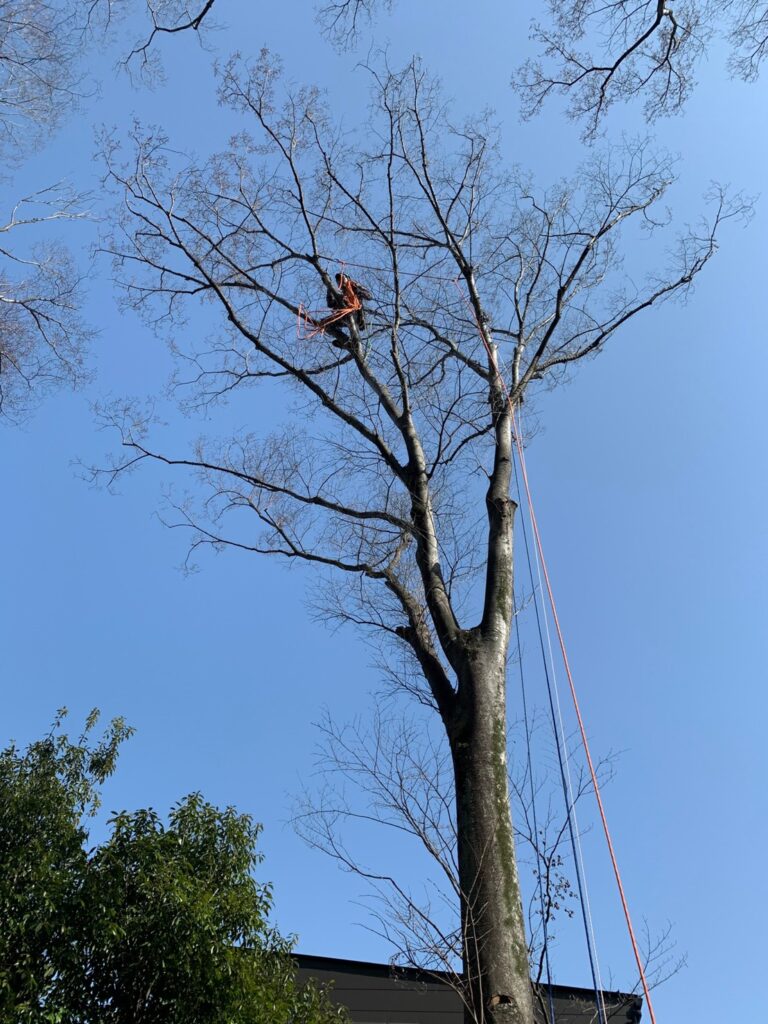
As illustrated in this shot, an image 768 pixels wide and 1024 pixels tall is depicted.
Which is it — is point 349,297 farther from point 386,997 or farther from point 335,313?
point 386,997

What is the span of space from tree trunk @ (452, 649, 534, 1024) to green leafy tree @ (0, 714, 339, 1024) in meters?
1.79

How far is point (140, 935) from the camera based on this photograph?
480cm

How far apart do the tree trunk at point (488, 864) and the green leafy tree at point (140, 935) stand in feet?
5.87

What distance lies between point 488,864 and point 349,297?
4.63 metres

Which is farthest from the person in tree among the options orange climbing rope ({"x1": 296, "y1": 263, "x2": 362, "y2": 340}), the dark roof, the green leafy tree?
the dark roof

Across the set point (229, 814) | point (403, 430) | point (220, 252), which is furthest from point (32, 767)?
point (220, 252)

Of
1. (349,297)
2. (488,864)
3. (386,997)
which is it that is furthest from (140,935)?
(386,997)

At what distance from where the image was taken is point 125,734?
296 inches

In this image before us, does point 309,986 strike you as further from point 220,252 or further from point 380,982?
point 380,982

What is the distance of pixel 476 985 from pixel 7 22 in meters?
5.82

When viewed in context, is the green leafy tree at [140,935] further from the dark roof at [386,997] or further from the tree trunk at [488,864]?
the dark roof at [386,997]

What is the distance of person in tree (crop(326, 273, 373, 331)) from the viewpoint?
22.7 ft

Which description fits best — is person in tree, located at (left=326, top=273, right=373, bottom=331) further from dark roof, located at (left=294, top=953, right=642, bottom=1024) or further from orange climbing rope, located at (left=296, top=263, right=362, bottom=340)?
dark roof, located at (left=294, top=953, right=642, bottom=1024)

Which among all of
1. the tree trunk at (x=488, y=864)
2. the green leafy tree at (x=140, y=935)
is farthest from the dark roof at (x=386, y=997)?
the tree trunk at (x=488, y=864)
